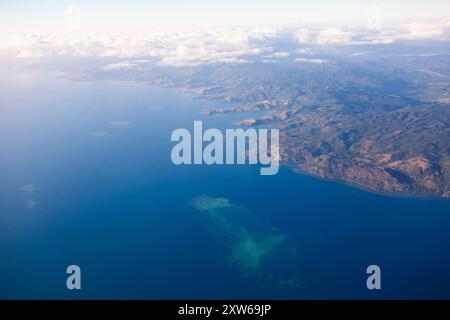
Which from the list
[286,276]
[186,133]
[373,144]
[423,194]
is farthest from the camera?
[186,133]

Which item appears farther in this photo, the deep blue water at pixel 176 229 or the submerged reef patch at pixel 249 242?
the submerged reef patch at pixel 249 242

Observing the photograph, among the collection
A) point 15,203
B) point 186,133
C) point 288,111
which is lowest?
point 15,203

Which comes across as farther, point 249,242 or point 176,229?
point 176,229

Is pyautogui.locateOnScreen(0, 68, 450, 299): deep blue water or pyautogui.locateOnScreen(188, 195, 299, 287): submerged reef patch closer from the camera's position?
pyautogui.locateOnScreen(0, 68, 450, 299): deep blue water

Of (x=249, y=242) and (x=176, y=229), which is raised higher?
(x=176, y=229)

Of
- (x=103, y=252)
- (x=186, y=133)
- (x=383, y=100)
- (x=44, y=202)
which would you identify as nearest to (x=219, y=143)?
(x=186, y=133)

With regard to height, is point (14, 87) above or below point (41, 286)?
above

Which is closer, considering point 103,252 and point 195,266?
point 195,266

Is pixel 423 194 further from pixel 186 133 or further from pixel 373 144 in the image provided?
pixel 186 133
